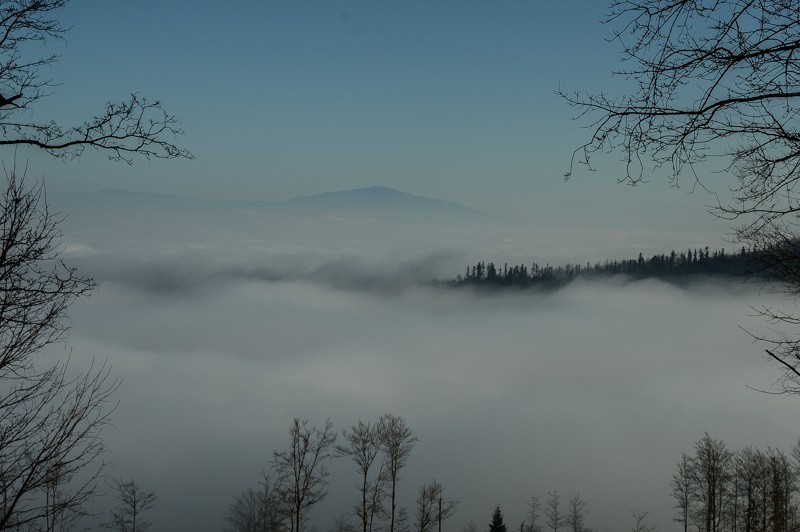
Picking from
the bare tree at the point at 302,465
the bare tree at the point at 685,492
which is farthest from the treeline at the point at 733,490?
the bare tree at the point at 302,465

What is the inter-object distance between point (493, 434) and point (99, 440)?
18871 centimetres

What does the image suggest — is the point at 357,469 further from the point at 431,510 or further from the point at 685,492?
the point at 685,492

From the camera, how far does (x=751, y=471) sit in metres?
33.6

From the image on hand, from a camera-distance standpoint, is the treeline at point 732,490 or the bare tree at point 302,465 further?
the treeline at point 732,490

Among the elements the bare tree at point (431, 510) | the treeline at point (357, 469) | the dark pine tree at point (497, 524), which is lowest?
the dark pine tree at point (497, 524)

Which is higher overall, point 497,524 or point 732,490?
point 732,490

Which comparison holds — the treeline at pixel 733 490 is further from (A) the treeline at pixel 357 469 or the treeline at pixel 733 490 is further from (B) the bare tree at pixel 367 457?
(B) the bare tree at pixel 367 457

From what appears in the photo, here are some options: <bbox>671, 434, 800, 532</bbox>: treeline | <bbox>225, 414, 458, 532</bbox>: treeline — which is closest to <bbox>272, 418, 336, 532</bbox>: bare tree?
<bbox>225, 414, 458, 532</bbox>: treeline

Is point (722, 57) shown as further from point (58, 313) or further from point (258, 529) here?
point (258, 529)

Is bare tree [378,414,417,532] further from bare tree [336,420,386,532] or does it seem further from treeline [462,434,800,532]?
treeline [462,434,800,532]

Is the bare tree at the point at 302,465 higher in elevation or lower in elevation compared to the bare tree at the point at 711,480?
higher

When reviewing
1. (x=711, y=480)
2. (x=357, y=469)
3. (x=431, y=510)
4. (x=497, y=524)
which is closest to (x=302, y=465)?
(x=357, y=469)

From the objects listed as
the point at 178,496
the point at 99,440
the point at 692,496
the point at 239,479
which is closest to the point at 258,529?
the point at 178,496

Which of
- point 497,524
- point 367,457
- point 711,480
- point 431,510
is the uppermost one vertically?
point 367,457
